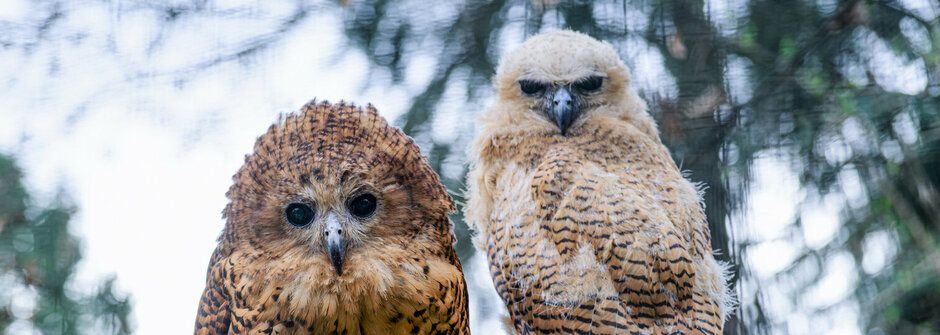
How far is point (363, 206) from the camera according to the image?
140cm

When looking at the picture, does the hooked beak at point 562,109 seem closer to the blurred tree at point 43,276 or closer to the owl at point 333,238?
the owl at point 333,238

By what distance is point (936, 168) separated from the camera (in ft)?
6.33

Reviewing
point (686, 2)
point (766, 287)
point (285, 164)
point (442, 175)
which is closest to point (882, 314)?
point (766, 287)

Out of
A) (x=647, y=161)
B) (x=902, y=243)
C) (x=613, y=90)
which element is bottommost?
(x=902, y=243)

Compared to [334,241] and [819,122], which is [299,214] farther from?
[819,122]

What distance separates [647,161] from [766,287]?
17.8 inches

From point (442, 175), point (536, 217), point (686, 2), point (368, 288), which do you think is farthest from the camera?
point (442, 175)

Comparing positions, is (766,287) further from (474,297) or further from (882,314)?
(474,297)

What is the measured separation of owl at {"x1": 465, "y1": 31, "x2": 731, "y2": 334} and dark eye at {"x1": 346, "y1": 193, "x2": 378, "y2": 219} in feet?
1.06

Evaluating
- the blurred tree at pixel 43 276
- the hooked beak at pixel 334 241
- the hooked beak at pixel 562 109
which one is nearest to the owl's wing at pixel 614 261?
the hooked beak at pixel 562 109

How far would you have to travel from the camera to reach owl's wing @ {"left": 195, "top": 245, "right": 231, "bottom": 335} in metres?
1.46

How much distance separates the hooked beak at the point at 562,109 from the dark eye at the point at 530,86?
0.05 metres

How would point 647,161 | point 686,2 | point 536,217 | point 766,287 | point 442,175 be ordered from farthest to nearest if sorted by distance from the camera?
point 442,175
point 686,2
point 766,287
point 647,161
point 536,217

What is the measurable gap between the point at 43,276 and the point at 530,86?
1328 mm
